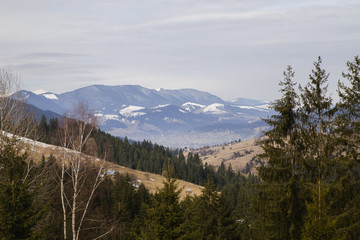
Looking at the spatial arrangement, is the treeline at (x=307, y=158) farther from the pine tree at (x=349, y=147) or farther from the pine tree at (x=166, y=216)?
the pine tree at (x=166, y=216)

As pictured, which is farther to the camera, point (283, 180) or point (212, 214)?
point (212, 214)

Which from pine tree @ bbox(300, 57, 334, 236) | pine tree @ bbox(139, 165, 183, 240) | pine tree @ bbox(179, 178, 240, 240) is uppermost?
pine tree @ bbox(300, 57, 334, 236)

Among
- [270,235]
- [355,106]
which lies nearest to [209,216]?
[270,235]

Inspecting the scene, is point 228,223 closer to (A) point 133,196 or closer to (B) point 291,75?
(B) point 291,75

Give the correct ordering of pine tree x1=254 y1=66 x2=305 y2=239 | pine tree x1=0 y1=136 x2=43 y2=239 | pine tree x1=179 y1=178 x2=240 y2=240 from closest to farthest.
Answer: pine tree x1=0 y1=136 x2=43 y2=239 → pine tree x1=254 y1=66 x2=305 y2=239 → pine tree x1=179 y1=178 x2=240 y2=240

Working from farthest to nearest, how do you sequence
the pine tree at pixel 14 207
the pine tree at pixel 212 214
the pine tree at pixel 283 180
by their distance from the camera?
1. the pine tree at pixel 212 214
2. the pine tree at pixel 283 180
3. the pine tree at pixel 14 207

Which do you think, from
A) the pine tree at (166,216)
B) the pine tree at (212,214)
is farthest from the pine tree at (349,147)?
the pine tree at (212,214)

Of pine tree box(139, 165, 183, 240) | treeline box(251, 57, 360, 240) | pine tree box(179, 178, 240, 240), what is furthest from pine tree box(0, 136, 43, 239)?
pine tree box(179, 178, 240, 240)

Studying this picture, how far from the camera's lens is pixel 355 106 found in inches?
793

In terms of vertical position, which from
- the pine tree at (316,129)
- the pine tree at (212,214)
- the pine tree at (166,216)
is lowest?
the pine tree at (212,214)

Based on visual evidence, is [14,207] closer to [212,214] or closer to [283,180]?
[283,180]

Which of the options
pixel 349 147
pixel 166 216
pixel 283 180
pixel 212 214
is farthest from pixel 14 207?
pixel 212 214

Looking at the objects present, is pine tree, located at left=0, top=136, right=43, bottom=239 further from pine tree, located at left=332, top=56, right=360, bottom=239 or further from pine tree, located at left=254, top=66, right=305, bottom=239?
Result: pine tree, located at left=332, top=56, right=360, bottom=239

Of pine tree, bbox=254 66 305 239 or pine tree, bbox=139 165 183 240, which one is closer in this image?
pine tree, bbox=139 165 183 240
